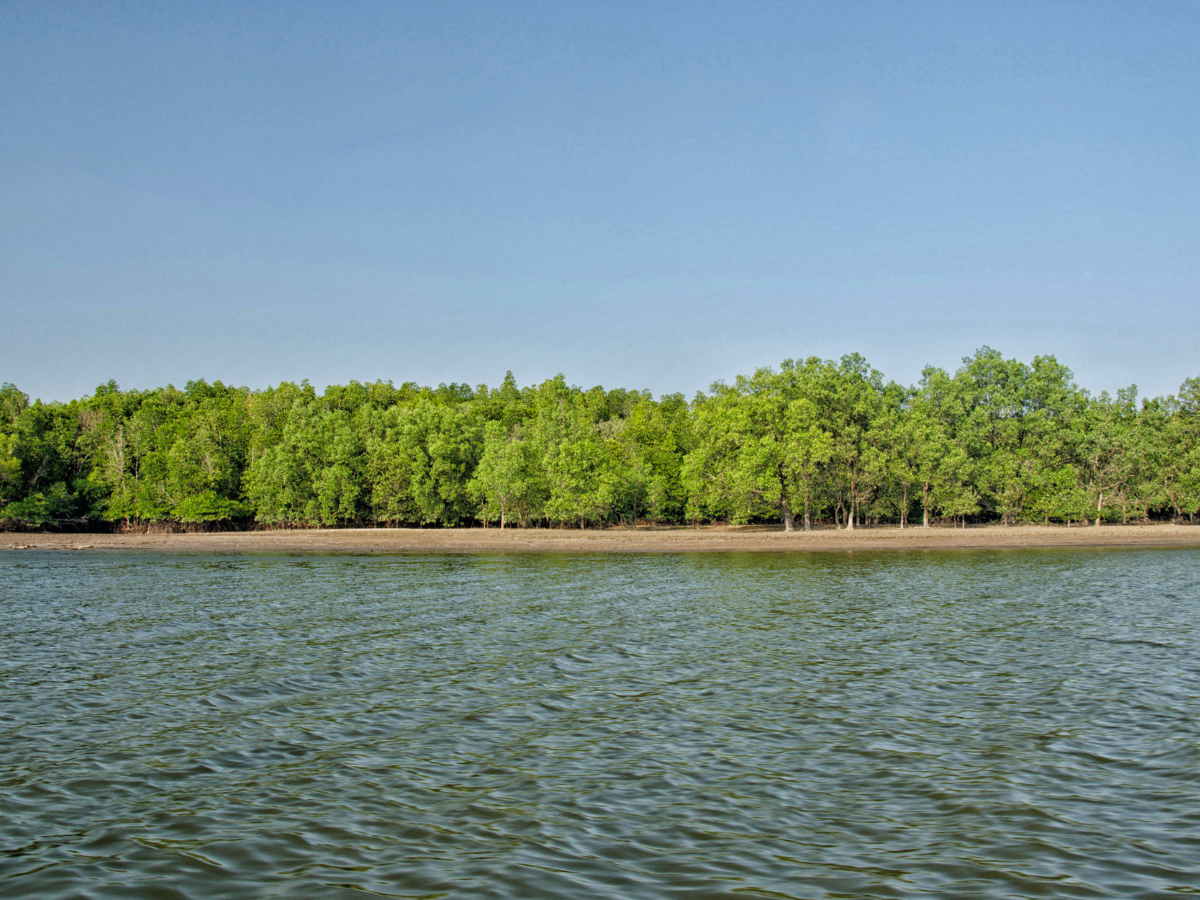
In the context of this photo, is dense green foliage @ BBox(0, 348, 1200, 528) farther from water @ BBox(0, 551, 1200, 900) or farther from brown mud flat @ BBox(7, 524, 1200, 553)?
water @ BBox(0, 551, 1200, 900)

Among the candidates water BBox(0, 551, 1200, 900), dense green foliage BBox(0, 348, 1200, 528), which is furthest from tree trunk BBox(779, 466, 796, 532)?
water BBox(0, 551, 1200, 900)

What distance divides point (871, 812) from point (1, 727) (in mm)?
15324

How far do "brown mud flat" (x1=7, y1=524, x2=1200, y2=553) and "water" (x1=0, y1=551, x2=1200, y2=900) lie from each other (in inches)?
1704

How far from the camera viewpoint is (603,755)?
13.2m

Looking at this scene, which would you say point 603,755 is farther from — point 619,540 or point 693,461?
point 693,461

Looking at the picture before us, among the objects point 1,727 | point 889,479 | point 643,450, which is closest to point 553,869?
point 1,727

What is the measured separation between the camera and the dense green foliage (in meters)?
83.4

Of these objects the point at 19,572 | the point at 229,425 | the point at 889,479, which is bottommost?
the point at 19,572

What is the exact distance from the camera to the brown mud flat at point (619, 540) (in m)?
72.1

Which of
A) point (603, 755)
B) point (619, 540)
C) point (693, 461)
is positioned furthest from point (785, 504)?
point (603, 755)

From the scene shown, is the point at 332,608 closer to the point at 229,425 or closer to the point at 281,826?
the point at 281,826

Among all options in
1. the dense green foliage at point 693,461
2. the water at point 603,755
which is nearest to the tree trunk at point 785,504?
the dense green foliage at point 693,461

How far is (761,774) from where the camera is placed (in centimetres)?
1223

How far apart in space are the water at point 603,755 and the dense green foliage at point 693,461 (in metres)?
54.4
